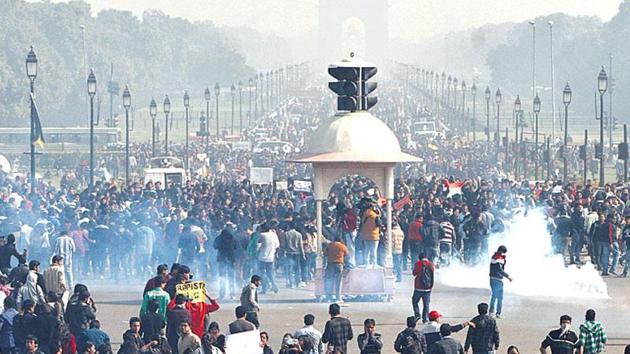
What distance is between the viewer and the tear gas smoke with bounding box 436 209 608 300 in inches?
1274

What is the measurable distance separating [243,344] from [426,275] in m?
6.51

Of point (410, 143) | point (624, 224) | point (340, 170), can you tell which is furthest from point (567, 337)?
A: point (410, 143)

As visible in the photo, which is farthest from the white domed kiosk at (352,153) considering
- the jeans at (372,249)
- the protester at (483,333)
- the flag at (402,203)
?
the protester at (483,333)

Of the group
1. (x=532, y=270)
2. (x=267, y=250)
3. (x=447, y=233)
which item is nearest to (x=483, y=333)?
(x=267, y=250)

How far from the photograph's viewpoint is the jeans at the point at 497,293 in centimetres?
2748

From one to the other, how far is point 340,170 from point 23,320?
10.5m

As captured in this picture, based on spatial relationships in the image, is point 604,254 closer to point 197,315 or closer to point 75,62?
point 197,315

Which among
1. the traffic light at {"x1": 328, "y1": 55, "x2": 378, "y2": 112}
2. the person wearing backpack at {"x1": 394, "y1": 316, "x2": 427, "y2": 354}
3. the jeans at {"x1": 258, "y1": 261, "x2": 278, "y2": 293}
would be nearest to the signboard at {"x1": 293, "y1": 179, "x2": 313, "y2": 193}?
the jeans at {"x1": 258, "y1": 261, "x2": 278, "y2": 293}

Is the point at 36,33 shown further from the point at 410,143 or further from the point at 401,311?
the point at 401,311

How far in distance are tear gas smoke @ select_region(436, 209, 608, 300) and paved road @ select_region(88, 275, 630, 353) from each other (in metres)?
0.54

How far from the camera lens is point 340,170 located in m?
30.9

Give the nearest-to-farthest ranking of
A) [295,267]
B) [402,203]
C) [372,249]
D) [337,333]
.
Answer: [337,333] < [372,249] < [295,267] < [402,203]

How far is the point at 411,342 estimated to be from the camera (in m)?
19.8

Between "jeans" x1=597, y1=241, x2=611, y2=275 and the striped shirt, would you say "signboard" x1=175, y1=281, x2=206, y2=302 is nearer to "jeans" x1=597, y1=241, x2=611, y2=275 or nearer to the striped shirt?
the striped shirt
